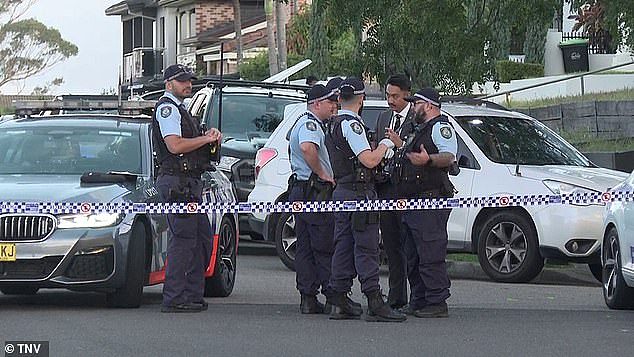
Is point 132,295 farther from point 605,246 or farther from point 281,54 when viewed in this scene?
point 281,54

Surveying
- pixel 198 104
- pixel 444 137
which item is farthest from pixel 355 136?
pixel 198 104

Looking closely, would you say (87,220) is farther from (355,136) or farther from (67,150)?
(355,136)

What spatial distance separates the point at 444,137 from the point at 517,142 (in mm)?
3723

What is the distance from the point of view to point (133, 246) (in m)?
10.2

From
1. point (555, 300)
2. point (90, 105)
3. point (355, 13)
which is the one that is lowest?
point (555, 300)

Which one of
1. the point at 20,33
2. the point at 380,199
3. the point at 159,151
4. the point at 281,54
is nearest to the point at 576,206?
the point at 380,199

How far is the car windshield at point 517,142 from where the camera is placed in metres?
13.8

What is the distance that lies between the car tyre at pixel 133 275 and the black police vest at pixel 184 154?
537 millimetres

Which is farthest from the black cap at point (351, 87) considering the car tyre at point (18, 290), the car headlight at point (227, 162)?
the car headlight at point (227, 162)

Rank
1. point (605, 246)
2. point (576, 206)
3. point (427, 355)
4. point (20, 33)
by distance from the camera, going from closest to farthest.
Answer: point (427, 355), point (605, 246), point (576, 206), point (20, 33)

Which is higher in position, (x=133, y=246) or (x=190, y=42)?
(x=190, y=42)

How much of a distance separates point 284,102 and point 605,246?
6.80 m

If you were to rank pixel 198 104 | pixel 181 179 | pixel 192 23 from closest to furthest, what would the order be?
pixel 181 179 < pixel 198 104 < pixel 192 23

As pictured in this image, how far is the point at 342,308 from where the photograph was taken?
1038 cm
